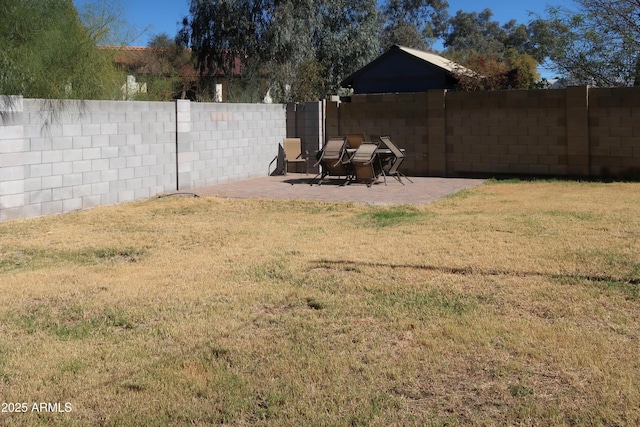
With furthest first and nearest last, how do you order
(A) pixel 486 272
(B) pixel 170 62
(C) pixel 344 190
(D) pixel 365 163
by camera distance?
(B) pixel 170 62 → (D) pixel 365 163 → (C) pixel 344 190 → (A) pixel 486 272

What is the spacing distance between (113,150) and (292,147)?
6.25 metres

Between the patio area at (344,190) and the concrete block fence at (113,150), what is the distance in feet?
2.20

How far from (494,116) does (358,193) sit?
4.74 meters

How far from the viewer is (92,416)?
10.6 feet

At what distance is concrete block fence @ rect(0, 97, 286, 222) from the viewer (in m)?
9.76

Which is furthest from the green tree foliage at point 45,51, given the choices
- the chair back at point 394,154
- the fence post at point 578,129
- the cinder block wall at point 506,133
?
the fence post at point 578,129

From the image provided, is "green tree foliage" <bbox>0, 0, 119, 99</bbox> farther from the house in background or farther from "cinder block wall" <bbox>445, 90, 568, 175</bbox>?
the house in background

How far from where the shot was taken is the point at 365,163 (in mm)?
13688

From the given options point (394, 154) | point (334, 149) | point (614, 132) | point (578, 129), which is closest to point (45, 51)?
point (334, 149)

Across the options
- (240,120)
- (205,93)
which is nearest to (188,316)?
(240,120)

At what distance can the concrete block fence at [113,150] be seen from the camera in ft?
32.0

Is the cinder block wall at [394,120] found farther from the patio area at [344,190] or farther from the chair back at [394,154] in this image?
the chair back at [394,154]

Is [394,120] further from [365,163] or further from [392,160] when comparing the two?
[365,163]

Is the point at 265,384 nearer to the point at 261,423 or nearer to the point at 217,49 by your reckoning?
the point at 261,423
